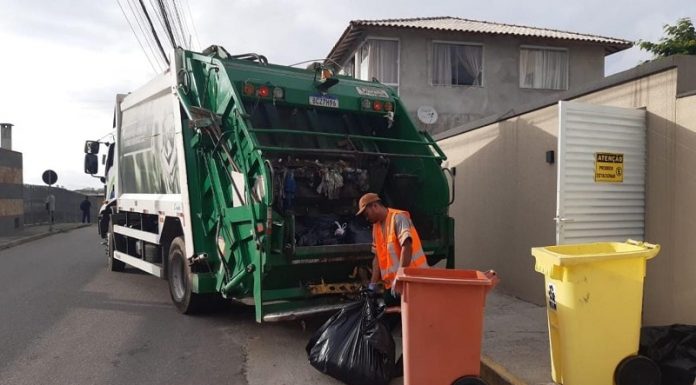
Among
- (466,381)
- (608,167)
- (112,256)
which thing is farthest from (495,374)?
(112,256)

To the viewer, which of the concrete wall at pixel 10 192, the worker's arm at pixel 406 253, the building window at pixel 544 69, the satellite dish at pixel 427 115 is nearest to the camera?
the worker's arm at pixel 406 253

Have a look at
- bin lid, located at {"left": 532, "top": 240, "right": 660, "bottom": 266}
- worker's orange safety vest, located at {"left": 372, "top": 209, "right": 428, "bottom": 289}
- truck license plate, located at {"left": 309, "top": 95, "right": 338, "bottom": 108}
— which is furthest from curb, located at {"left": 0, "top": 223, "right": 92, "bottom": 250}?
bin lid, located at {"left": 532, "top": 240, "right": 660, "bottom": 266}

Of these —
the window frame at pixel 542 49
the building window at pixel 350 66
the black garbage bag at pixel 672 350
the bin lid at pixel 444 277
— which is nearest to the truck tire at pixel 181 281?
the bin lid at pixel 444 277

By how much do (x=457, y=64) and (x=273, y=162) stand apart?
1114cm

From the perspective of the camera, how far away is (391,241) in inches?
170

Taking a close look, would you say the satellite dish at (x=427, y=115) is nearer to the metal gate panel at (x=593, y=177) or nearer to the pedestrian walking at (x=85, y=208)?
the metal gate panel at (x=593, y=177)

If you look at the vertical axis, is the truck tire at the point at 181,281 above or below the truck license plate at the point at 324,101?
below

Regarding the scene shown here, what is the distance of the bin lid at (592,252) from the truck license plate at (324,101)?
2.97m

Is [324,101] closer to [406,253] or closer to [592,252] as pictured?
[406,253]

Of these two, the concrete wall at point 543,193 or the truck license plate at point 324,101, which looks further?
the truck license plate at point 324,101

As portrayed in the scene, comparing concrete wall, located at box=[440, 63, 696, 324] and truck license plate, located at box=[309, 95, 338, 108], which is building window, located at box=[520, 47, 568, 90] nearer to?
concrete wall, located at box=[440, 63, 696, 324]

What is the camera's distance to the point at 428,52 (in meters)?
15.1

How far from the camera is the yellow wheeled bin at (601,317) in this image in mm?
3537

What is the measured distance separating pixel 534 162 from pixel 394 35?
359 inches
